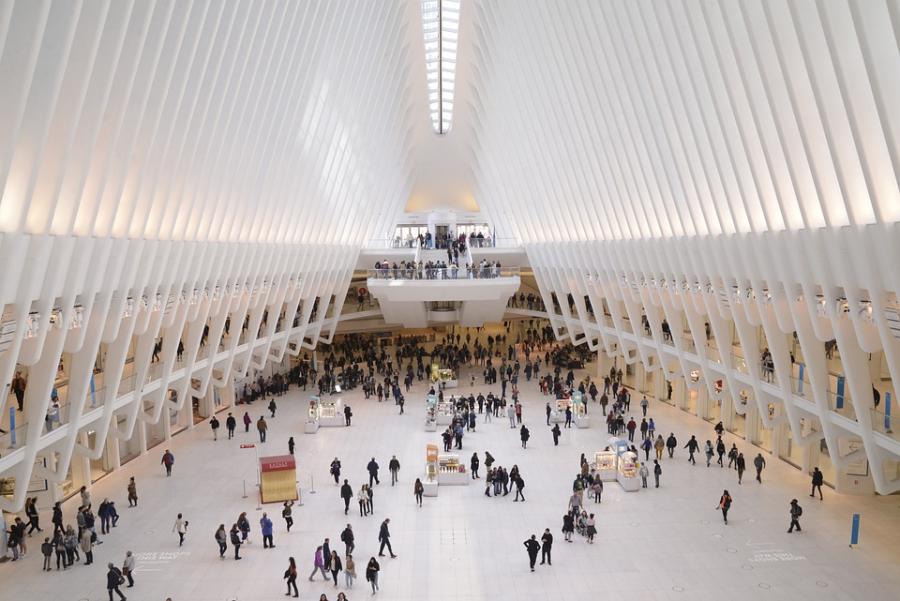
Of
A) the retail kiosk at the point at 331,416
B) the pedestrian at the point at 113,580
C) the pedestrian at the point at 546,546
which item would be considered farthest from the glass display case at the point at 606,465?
the pedestrian at the point at 113,580

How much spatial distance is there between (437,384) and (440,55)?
1625 cm

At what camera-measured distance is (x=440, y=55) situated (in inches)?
1409

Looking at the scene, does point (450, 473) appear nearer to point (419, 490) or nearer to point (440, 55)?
Result: point (419, 490)

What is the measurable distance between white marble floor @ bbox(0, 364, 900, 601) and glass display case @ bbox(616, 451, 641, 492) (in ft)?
0.84

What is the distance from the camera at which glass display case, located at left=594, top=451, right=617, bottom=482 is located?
62.9ft

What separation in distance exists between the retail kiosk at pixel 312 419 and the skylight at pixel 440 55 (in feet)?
57.3

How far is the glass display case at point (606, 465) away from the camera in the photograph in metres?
19.2

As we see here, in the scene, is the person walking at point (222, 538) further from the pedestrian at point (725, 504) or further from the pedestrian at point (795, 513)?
the pedestrian at point (795, 513)

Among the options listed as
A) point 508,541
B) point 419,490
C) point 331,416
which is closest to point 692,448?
point 508,541

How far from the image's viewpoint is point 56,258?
1218 cm

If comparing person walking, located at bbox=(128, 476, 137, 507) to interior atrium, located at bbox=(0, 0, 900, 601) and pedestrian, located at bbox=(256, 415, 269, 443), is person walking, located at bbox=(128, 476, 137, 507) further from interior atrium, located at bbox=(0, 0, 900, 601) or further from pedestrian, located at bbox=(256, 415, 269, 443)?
pedestrian, located at bbox=(256, 415, 269, 443)

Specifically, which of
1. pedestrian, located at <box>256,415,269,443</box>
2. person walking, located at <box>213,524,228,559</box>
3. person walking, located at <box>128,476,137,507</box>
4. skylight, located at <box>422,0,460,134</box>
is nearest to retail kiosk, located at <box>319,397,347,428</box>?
pedestrian, located at <box>256,415,269,443</box>

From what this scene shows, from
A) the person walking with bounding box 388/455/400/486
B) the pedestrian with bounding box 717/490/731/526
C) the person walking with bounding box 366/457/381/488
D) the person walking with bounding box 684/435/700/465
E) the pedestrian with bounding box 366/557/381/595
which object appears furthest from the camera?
the person walking with bounding box 684/435/700/465

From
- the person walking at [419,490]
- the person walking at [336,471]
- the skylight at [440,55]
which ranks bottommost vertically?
the person walking at [419,490]
